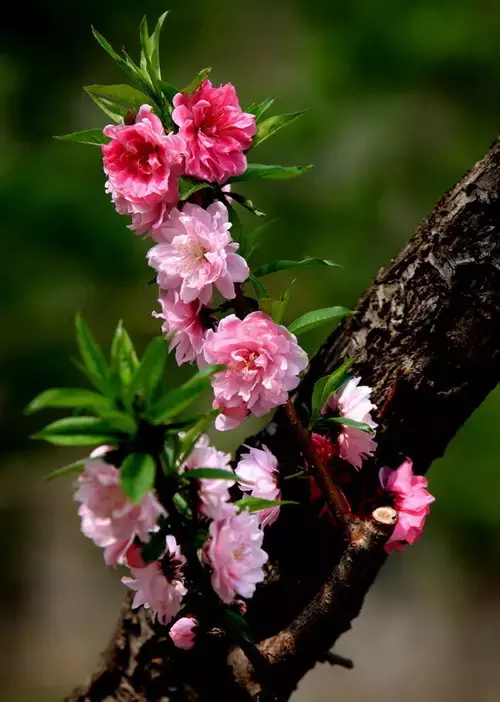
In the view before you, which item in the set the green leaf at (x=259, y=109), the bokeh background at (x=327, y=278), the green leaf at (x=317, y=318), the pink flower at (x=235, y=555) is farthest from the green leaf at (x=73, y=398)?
the bokeh background at (x=327, y=278)

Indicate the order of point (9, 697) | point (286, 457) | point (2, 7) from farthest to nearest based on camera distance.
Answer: point (2, 7), point (9, 697), point (286, 457)

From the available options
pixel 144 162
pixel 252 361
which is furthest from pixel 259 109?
pixel 252 361

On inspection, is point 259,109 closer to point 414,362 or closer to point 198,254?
point 198,254

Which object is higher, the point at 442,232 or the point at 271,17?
the point at 271,17

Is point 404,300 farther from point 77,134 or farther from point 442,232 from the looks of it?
point 77,134

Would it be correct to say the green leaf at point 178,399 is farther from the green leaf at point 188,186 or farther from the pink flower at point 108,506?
the green leaf at point 188,186

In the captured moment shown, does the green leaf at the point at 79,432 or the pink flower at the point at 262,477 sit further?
the pink flower at the point at 262,477

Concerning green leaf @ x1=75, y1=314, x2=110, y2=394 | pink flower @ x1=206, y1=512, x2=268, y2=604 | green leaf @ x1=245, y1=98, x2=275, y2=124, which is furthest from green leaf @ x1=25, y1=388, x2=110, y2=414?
green leaf @ x1=245, y1=98, x2=275, y2=124

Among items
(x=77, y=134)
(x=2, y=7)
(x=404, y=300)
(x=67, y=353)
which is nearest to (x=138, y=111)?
(x=77, y=134)
